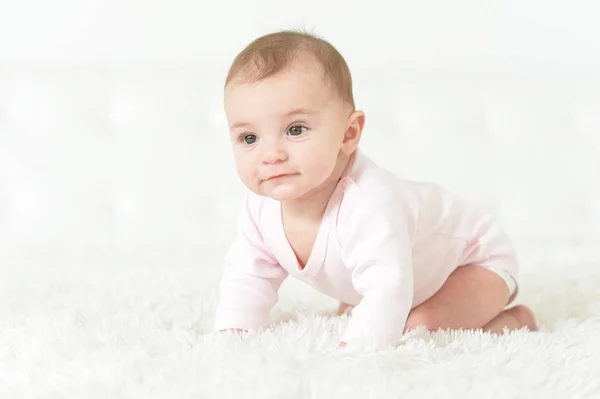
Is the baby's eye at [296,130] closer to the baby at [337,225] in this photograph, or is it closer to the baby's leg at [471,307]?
the baby at [337,225]

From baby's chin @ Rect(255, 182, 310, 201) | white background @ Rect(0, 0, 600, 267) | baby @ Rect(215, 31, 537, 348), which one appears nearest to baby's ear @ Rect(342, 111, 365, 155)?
baby @ Rect(215, 31, 537, 348)

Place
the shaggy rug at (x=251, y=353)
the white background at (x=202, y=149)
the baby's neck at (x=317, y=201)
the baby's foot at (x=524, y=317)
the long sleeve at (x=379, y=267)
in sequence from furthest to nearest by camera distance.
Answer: the white background at (x=202, y=149) < the baby's foot at (x=524, y=317) < the baby's neck at (x=317, y=201) < the long sleeve at (x=379, y=267) < the shaggy rug at (x=251, y=353)

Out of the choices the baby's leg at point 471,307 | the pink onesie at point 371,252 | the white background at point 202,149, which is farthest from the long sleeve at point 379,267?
the white background at point 202,149

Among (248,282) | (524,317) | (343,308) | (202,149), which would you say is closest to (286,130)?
(248,282)

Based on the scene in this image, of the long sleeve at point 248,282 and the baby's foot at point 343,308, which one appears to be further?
the baby's foot at point 343,308

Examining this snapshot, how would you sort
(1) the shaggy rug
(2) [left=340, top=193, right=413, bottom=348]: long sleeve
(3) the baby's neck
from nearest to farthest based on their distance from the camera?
(1) the shaggy rug, (2) [left=340, top=193, right=413, bottom=348]: long sleeve, (3) the baby's neck

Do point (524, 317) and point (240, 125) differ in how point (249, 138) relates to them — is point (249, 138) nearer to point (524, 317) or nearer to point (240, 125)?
point (240, 125)

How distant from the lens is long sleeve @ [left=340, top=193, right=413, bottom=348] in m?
1.02

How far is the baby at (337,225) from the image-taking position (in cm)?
105

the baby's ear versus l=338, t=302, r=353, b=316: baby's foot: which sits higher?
the baby's ear

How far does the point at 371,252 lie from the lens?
1.08 m

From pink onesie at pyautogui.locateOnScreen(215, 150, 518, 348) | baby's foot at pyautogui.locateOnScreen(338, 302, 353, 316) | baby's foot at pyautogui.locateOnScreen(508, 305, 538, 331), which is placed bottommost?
baby's foot at pyautogui.locateOnScreen(508, 305, 538, 331)

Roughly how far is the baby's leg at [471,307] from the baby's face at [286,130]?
28 centimetres

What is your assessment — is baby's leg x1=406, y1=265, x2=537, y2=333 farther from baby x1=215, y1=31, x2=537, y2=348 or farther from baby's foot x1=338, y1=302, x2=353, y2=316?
baby's foot x1=338, y1=302, x2=353, y2=316
